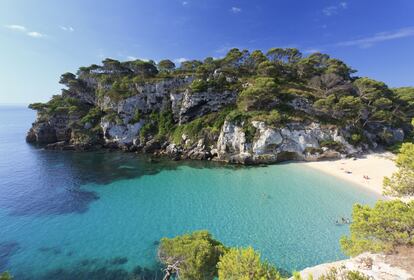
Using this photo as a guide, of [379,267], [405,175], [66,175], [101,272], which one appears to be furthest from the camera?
[66,175]

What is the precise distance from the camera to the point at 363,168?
2895 centimetres

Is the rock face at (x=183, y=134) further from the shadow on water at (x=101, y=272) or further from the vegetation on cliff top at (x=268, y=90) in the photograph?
the shadow on water at (x=101, y=272)

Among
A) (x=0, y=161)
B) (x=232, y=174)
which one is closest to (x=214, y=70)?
(x=232, y=174)

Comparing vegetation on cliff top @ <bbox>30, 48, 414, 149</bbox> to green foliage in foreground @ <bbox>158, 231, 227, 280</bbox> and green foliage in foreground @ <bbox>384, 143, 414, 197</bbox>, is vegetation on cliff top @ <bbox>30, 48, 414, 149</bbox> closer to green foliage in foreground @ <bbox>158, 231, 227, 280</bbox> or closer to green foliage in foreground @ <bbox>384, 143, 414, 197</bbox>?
green foliage in foreground @ <bbox>384, 143, 414, 197</bbox>

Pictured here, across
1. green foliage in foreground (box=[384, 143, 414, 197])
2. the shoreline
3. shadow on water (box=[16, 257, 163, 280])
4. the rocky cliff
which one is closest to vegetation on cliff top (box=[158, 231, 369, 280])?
shadow on water (box=[16, 257, 163, 280])

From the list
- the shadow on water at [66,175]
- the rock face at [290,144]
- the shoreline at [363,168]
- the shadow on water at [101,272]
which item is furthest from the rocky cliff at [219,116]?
the shadow on water at [101,272]

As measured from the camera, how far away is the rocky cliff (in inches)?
1371

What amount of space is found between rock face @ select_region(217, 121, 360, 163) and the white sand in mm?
2176

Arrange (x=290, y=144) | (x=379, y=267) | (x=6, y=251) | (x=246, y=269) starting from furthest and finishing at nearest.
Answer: (x=290, y=144), (x=6, y=251), (x=379, y=267), (x=246, y=269)

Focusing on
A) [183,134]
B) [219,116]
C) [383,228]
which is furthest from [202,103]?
[383,228]

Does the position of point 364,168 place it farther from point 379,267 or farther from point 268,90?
point 379,267

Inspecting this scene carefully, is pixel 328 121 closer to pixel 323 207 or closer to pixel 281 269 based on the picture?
pixel 323 207

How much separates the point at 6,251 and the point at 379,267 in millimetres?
23468

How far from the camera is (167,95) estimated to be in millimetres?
50062
